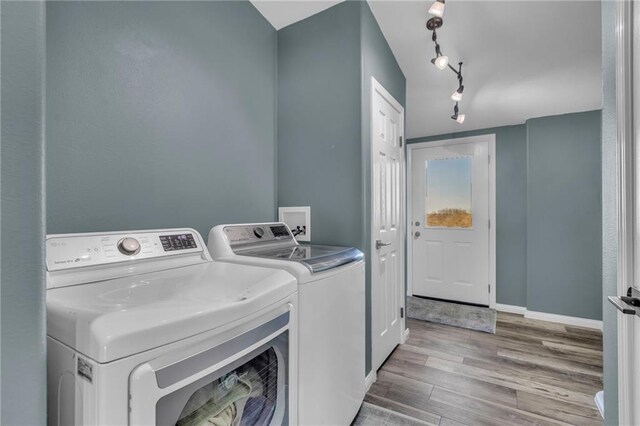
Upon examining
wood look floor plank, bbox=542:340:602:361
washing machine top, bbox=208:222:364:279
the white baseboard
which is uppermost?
washing machine top, bbox=208:222:364:279

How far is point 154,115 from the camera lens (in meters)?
1.25

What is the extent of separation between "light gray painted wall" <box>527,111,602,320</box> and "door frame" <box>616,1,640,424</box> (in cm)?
292

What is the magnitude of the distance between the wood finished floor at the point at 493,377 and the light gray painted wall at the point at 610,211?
2.76 ft

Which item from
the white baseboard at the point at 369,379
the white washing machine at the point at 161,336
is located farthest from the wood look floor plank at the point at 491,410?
the white washing machine at the point at 161,336

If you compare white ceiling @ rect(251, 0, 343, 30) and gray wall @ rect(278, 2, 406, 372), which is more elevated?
white ceiling @ rect(251, 0, 343, 30)

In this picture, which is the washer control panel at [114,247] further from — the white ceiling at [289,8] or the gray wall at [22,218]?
the white ceiling at [289,8]

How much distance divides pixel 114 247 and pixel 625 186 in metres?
1.71

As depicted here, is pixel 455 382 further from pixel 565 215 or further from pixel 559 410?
pixel 565 215

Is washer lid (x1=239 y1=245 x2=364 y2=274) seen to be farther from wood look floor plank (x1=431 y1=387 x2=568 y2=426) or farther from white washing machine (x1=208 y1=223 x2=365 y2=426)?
wood look floor plank (x1=431 y1=387 x2=568 y2=426)

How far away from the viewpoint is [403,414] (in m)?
1.63

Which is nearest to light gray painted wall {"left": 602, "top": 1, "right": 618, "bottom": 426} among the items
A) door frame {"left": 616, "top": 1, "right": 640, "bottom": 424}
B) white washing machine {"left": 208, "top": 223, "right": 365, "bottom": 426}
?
door frame {"left": 616, "top": 1, "right": 640, "bottom": 424}

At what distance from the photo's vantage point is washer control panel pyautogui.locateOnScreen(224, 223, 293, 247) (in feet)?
4.74

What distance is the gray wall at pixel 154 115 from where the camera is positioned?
Result: 0.99 meters

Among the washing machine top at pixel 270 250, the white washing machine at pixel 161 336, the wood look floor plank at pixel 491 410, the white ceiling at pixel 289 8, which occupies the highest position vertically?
the white ceiling at pixel 289 8
